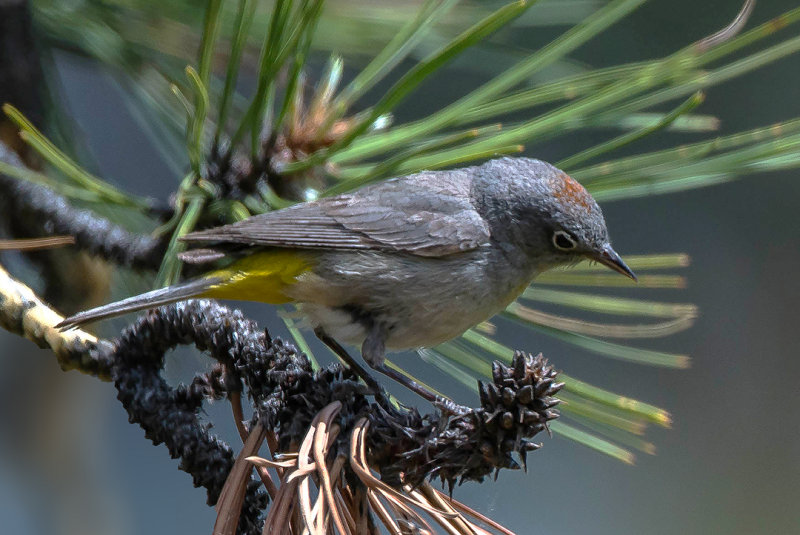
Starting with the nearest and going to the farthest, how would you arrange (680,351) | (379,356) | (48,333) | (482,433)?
(482,433) < (48,333) < (379,356) < (680,351)

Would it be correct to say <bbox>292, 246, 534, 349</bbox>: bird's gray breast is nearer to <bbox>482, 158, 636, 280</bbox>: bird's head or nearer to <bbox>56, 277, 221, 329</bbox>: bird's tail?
<bbox>482, 158, 636, 280</bbox>: bird's head

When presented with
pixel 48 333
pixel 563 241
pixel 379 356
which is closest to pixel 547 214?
pixel 563 241

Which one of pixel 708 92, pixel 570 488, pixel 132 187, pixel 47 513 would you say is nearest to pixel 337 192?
pixel 47 513

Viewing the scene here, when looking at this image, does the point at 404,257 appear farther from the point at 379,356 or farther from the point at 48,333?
the point at 48,333

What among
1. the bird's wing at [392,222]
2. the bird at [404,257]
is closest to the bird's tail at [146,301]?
the bird at [404,257]

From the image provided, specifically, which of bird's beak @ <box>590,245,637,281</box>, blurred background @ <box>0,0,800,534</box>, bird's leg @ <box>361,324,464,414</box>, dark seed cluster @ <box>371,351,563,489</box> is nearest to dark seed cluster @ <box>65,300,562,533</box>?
dark seed cluster @ <box>371,351,563,489</box>

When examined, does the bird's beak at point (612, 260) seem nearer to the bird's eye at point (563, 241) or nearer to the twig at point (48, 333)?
the bird's eye at point (563, 241)
